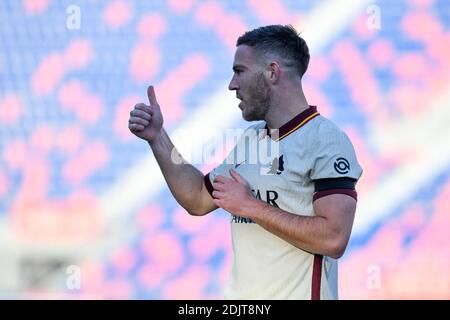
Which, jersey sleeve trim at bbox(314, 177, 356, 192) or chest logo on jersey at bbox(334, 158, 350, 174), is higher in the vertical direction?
chest logo on jersey at bbox(334, 158, 350, 174)

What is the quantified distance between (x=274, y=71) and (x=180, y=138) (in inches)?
65.0

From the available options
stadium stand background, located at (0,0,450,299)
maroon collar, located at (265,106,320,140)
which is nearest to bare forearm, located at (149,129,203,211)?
maroon collar, located at (265,106,320,140)

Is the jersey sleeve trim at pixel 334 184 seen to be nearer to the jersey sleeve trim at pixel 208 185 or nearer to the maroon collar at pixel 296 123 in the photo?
the maroon collar at pixel 296 123

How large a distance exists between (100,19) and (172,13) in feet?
1.17

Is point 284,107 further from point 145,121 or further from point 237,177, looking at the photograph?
point 145,121

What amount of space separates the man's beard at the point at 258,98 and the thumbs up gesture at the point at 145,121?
279 millimetres

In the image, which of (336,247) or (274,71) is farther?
(274,71)

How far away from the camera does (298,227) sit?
1724mm

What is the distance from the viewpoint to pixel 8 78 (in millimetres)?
3635

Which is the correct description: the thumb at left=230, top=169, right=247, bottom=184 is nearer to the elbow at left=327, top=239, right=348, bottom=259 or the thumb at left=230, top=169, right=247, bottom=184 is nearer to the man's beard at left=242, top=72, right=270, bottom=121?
the man's beard at left=242, top=72, right=270, bottom=121

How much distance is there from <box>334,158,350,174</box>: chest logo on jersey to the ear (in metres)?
0.30

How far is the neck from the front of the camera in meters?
1.92

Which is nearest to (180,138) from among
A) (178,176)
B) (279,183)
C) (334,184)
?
(178,176)
